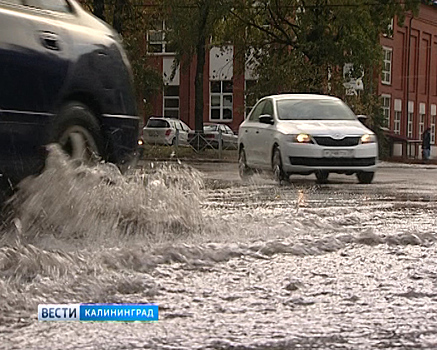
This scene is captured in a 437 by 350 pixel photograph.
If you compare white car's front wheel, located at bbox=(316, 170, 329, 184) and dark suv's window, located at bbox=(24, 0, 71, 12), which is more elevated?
dark suv's window, located at bbox=(24, 0, 71, 12)

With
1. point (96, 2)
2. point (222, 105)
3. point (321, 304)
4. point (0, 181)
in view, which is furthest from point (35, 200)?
point (222, 105)

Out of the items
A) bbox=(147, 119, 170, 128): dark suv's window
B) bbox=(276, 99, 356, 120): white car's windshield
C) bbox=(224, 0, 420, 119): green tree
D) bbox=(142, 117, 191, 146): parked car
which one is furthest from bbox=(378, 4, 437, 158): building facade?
bbox=(276, 99, 356, 120): white car's windshield

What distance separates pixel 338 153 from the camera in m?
13.7

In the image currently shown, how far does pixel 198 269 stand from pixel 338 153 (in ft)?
29.9

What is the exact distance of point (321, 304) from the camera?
4.09 metres

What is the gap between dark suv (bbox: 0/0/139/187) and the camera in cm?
573

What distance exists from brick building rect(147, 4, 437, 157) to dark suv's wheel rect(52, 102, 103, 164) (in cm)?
3818

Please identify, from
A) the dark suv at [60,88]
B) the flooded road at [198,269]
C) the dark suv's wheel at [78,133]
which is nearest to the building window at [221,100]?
the flooded road at [198,269]

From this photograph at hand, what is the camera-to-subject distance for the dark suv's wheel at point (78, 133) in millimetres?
6223

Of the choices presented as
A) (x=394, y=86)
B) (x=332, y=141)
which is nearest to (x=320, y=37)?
(x=332, y=141)

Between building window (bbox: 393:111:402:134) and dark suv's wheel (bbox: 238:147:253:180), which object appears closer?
dark suv's wheel (bbox: 238:147:253:180)

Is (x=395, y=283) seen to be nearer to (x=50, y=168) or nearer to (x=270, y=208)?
(x=50, y=168)

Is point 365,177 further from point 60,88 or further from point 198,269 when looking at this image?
point 198,269

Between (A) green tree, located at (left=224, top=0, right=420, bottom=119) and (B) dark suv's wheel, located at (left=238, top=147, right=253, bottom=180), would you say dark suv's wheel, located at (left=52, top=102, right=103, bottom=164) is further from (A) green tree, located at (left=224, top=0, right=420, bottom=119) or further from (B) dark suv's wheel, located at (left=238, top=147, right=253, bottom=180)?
(A) green tree, located at (left=224, top=0, right=420, bottom=119)
